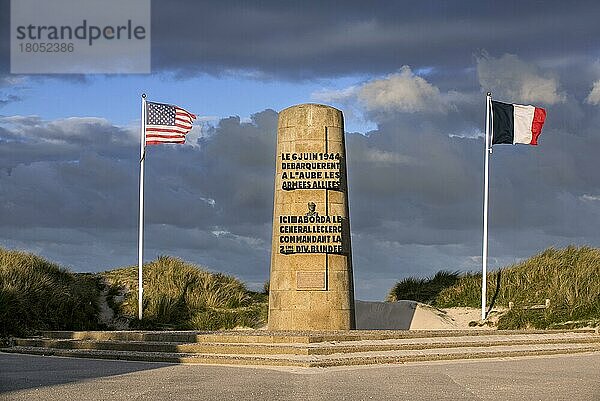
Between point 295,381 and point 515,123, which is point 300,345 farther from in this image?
point 515,123

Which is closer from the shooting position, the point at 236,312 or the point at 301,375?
the point at 301,375

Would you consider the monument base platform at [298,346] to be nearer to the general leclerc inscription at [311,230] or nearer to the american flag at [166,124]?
the general leclerc inscription at [311,230]

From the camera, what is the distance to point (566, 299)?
33.1 meters

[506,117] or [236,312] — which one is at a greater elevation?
[506,117]

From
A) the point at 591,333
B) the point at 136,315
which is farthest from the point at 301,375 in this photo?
the point at 136,315

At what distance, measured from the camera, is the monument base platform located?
20453 millimetres

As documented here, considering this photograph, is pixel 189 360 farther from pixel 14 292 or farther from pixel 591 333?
pixel 591 333

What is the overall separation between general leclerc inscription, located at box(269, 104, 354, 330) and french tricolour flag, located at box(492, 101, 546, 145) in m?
8.29

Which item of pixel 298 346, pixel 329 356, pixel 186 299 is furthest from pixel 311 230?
pixel 186 299

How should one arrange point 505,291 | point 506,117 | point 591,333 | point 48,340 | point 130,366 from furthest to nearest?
point 505,291 → point 506,117 → point 591,333 → point 48,340 → point 130,366

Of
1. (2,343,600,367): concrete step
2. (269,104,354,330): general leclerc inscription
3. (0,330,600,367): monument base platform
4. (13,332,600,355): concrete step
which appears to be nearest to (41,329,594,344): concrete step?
(0,330,600,367): monument base platform

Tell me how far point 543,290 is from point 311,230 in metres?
12.2

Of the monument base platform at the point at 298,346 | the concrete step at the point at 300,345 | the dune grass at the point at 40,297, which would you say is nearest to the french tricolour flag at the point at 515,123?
the monument base platform at the point at 298,346

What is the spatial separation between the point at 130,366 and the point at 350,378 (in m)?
5.11
